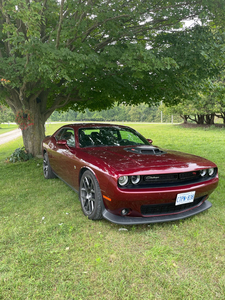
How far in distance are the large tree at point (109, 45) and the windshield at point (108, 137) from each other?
123 centimetres

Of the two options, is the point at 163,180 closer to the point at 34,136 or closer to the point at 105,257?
the point at 105,257

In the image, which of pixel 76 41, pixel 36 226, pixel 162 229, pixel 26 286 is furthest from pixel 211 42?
pixel 26 286

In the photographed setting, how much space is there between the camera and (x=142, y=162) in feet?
9.63

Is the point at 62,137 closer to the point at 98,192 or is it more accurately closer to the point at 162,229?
the point at 98,192

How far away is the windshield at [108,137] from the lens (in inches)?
163

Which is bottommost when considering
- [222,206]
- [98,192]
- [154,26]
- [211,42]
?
[222,206]

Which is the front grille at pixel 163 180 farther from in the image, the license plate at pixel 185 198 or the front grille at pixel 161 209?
the front grille at pixel 161 209

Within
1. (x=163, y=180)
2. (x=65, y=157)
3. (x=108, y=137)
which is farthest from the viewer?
(x=108, y=137)

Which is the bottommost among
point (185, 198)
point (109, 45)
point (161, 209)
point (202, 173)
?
point (161, 209)

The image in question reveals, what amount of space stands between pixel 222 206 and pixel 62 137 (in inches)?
141

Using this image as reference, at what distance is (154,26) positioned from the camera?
608 centimetres

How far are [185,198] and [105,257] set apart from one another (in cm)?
130

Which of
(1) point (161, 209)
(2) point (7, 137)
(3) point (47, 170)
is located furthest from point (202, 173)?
(2) point (7, 137)

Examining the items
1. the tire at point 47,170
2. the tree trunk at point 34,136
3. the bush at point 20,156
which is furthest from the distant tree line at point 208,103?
the bush at point 20,156
